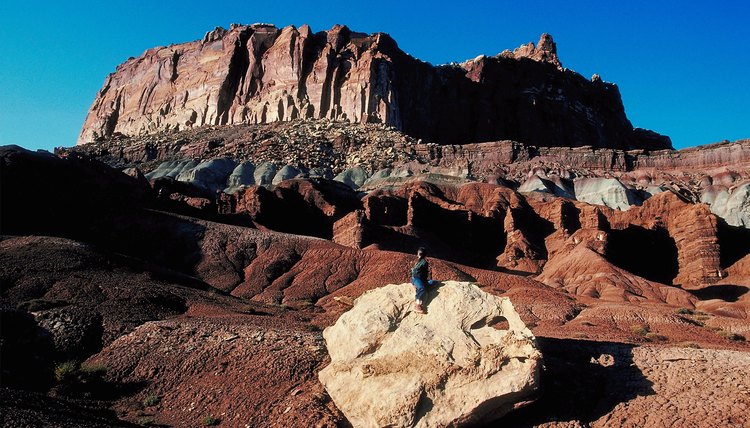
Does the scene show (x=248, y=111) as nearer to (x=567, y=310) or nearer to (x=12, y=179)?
(x=12, y=179)

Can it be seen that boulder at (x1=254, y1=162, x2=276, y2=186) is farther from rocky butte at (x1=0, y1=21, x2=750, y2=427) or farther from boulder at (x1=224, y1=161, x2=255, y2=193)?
boulder at (x1=224, y1=161, x2=255, y2=193)

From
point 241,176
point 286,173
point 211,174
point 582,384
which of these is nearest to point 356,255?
point 582,384

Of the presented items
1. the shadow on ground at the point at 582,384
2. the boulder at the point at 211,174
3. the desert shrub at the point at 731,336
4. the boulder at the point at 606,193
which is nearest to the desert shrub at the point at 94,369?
the shadow on ground at the point at 582,384

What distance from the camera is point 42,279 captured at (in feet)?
94.2

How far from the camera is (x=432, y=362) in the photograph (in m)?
11.6

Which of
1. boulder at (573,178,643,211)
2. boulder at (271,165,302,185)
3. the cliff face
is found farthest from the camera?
the cliff face

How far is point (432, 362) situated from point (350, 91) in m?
109

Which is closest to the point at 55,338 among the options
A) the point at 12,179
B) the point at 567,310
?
the point at 567,310

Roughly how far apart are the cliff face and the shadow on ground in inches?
3973

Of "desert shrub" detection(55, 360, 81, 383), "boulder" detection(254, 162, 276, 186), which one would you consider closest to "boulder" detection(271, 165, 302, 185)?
"boulder" detection(254, 162, 276, 186)

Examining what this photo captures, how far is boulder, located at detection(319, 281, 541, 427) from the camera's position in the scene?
1120 centimetres

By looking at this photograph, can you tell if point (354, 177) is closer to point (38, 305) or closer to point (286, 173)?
point (286, 173)

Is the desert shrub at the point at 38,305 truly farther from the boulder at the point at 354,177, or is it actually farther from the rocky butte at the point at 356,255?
the boulder at the point at 354,177

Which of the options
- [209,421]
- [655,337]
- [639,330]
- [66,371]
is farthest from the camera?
[639,330]
